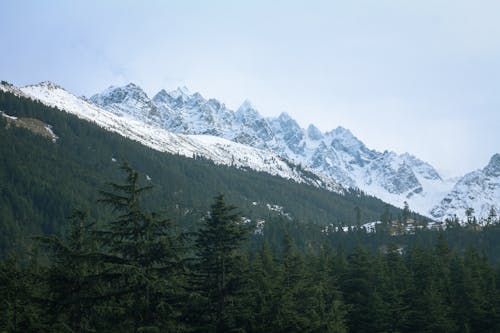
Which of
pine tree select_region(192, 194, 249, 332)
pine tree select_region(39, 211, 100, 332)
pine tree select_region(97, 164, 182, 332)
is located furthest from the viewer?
pine tree select_region(192, 194, 249, 332)

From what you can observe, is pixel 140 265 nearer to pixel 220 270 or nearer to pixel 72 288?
pixel 72 288

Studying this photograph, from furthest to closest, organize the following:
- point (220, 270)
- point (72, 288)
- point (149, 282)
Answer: point (220, 270), point (72, 288), point (149, 282)

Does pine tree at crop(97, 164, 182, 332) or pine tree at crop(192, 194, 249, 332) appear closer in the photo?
pine tree at crop(97, 164, 182, 332)

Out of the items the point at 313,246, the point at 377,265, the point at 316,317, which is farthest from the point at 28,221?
the point at 316,317

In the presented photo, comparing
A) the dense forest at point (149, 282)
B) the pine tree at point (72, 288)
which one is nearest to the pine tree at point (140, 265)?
the dense forest at point (149, 282)

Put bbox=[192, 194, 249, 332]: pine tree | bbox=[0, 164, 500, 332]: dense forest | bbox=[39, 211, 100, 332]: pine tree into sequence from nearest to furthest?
bbox=[0, 164, 500, 332]: dense forest → bbox=[39, 211, 100, 332]: pine tree → bbox=[192, 194, 249, 332]: pine tree

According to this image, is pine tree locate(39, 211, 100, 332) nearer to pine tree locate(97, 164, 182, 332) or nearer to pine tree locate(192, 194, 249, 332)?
pine tree locate(97, 164, 182, 332)

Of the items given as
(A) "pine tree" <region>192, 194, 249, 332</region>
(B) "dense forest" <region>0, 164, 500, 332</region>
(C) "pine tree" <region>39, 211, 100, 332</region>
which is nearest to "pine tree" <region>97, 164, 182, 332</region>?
(B) "dense forest" <region>0, 164, 500, 332</region>

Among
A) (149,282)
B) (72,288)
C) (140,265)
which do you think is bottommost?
(72,288)

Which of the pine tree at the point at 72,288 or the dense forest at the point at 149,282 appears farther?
the pine tree at the point at 72,288

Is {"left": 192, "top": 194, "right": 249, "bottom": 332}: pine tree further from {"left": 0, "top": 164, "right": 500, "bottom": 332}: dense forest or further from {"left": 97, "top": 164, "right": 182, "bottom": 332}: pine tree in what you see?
{"left": 97, "top": 164, "right": 182, "bottom": 332}: pine tree

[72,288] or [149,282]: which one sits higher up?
[149,282]

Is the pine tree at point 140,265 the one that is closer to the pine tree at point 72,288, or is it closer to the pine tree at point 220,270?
the pine tree at point 72,288

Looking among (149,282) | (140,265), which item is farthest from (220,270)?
(149,282)
